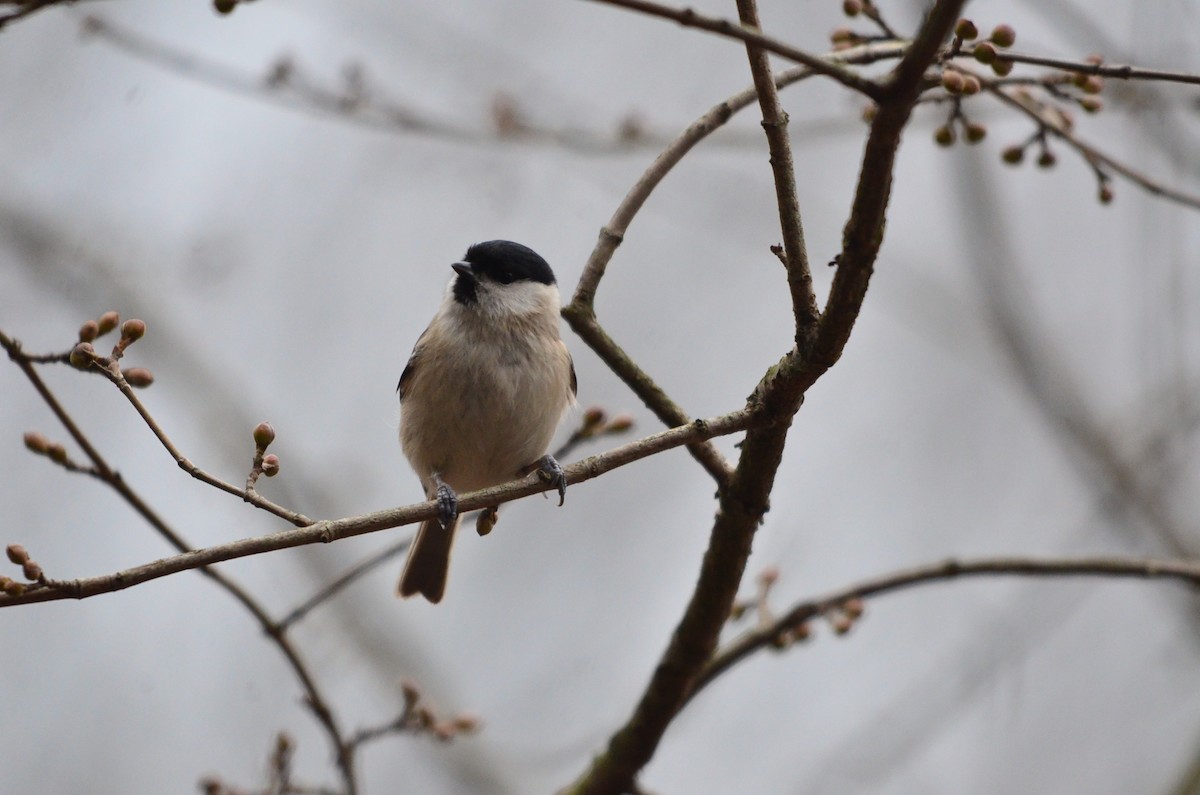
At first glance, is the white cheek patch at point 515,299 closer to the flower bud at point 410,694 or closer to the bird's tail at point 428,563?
the bird's tail at point 428,563

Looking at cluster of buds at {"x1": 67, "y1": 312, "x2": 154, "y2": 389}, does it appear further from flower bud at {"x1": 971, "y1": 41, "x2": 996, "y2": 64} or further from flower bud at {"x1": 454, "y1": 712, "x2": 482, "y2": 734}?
flower bud at {"x1": 971, "y1": 41, "x2": 996, "y2": 64}

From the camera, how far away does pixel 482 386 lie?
414cm

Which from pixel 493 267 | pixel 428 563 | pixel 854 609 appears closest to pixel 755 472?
pixel 854 609

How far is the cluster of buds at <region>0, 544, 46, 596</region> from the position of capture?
2072 mm

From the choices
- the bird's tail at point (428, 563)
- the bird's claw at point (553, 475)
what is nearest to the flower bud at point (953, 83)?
the bird's claw at point (553, 475)

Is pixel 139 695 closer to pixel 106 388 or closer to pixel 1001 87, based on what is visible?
pixel 106 388

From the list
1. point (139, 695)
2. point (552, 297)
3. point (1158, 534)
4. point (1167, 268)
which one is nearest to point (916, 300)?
point (1167, 268)

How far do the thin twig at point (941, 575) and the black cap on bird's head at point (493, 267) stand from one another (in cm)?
178

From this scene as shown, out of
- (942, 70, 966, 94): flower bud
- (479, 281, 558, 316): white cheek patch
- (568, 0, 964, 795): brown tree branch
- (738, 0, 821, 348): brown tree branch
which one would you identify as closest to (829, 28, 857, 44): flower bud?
(942, 70, 966, 94): flower bud

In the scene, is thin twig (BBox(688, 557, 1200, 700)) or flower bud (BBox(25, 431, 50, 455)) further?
thin twig (BBox(688, 557, 1200, 700))

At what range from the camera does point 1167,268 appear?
20.1 feet

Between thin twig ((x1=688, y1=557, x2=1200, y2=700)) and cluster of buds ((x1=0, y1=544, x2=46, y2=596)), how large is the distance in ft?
6.48

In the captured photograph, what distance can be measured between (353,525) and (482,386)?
6.28 ft

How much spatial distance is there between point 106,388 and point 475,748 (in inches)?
152
